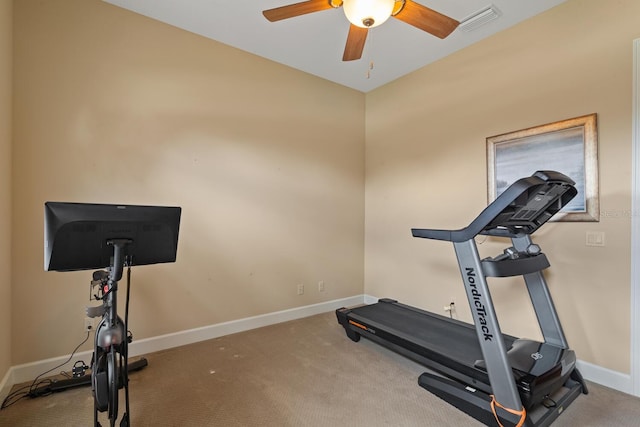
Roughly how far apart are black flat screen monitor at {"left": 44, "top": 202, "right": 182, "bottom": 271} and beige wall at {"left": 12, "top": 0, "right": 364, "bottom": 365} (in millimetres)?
1233

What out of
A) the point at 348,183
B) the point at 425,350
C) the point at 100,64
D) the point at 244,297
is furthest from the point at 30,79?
the point at 425,350

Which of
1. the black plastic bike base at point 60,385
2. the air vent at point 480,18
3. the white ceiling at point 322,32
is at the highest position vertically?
the white ceiling at point 322,32

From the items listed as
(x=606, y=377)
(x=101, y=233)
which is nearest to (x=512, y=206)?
(x=606, y=377)

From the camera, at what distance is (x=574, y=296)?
2357mm

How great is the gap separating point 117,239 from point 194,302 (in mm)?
1617

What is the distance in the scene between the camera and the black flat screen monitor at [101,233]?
1.38 meters

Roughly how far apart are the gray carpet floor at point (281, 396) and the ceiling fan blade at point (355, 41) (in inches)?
97.2

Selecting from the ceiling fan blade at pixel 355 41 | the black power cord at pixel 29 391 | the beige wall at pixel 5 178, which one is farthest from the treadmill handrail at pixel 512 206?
the beige wall at pixel 5 178

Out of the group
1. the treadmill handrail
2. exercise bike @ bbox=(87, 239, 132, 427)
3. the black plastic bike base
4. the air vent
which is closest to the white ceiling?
the air vent

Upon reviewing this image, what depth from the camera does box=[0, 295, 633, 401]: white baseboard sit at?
2.16 meters

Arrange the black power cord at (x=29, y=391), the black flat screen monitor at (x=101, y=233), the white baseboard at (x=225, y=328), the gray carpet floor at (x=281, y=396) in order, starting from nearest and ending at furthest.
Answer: the black flat screen monitor at (x=101, y=233) → the gray carpet floor at (x=281, y=396) → the black power cord at (x=29, y=391) → the white baseboard at (x=225, y=328)

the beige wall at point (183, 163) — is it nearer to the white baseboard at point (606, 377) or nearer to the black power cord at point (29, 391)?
the black power cord at point (29, 391)

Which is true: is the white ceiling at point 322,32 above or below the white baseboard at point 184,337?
above

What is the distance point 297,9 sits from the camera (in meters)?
1.91
